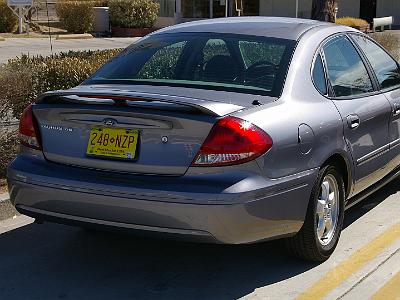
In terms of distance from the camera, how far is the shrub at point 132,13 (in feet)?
91.8

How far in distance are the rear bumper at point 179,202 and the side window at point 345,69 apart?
98 centimetres

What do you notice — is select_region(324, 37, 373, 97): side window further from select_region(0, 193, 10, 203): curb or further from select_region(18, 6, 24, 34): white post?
select_region(18, 6, 24, 34): white post

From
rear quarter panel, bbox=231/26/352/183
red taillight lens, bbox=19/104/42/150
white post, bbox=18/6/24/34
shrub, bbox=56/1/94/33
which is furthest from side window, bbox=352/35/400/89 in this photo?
shrub, bbox=56/1/94/33

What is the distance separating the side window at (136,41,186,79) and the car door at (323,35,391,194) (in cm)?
107

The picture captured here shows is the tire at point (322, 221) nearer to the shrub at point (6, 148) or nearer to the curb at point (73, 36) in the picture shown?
the shrub at point (6, 148)

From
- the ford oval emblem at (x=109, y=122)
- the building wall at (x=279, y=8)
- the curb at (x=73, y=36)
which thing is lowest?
the curb at (x=73, y=36)

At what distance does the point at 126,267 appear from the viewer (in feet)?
15.3

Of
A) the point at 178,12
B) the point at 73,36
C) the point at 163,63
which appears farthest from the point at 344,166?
the point at 178,12

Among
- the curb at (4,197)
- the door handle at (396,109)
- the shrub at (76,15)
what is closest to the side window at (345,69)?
Answer: the door handle at (396,109)

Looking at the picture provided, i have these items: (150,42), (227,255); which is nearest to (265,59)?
(150,42)

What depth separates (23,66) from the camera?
695 centimetres

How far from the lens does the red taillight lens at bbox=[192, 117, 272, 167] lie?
154 inches

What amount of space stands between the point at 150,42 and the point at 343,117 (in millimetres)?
1583

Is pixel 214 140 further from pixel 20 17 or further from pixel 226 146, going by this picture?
pixel 20 17
